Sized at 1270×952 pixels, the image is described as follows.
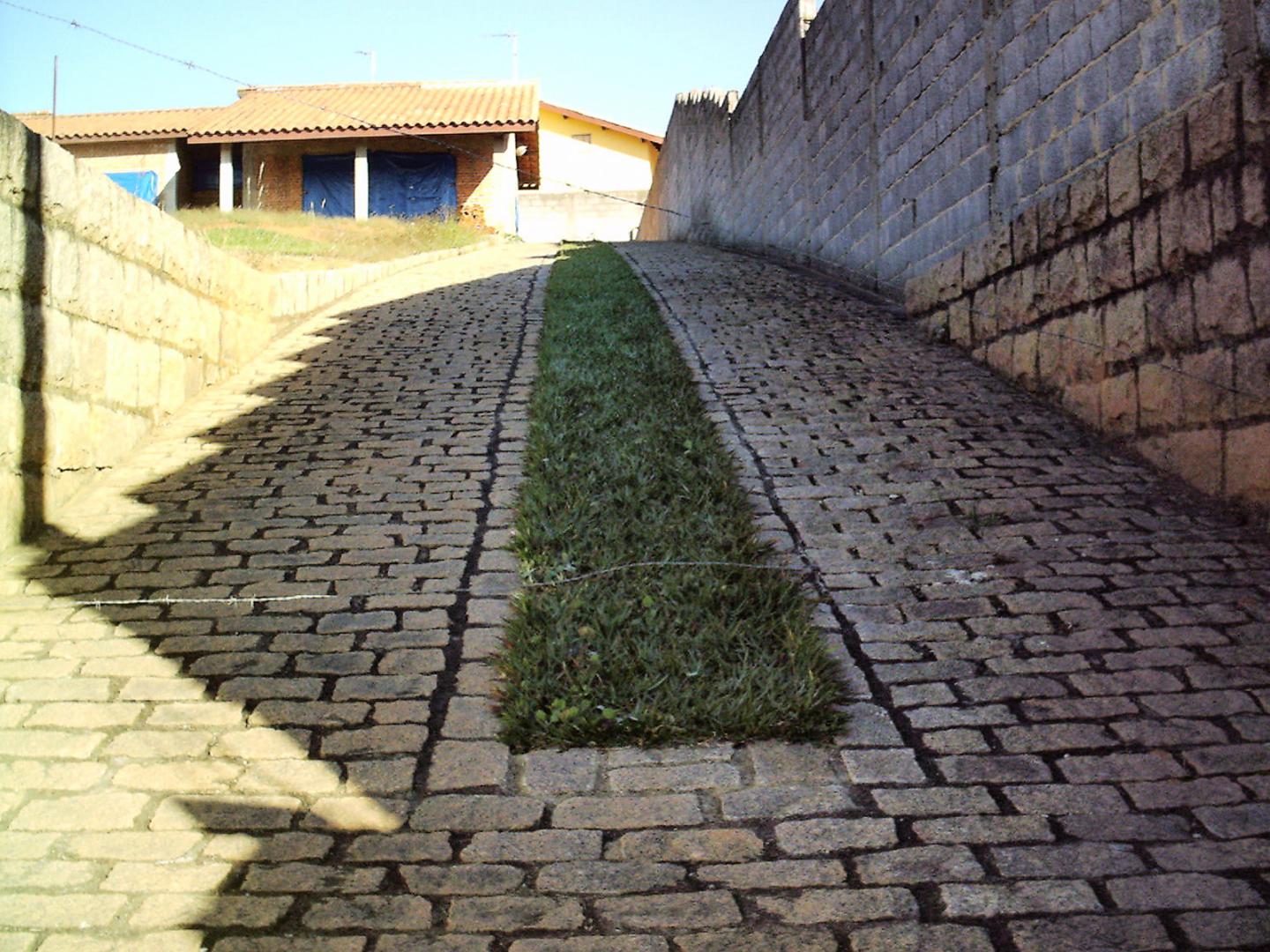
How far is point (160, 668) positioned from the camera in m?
3.68

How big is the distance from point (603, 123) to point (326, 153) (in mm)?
12112

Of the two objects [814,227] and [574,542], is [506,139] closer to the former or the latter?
[814,227]

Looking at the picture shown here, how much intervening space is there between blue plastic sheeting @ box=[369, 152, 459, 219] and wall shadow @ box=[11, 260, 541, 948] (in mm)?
16106

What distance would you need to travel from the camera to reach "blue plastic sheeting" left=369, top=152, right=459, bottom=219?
2253 centimetres

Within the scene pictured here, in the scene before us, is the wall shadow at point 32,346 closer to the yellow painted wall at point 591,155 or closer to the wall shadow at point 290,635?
the wall shadow at point 290,635

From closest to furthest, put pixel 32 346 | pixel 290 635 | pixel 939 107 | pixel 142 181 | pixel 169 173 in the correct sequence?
pixel 290 635
pixel 32 346
pixel 939 107
pixel 142 181
pixel 169 173

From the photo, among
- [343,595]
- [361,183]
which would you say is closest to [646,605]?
[343,595]

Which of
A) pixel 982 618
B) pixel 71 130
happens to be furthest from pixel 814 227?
pixel 71 130

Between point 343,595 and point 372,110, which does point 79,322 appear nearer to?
point 343,595

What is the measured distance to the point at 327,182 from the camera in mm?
22938

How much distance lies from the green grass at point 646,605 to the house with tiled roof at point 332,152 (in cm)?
1686

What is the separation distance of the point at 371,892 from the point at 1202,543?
376cm

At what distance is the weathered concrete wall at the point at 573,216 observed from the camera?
2939 cm

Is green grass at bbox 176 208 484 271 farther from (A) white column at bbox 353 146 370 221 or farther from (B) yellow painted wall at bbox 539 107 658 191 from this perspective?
(B) yellow painted wall at bbox 539 107 658 191
